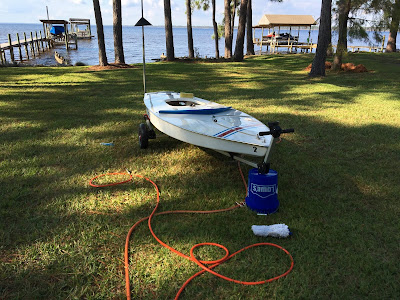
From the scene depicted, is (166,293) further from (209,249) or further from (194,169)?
(194,169)

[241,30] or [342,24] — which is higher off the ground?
[241,30]

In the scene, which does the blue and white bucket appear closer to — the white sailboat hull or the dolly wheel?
the white sailboat hull

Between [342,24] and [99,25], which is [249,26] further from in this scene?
[99,25]

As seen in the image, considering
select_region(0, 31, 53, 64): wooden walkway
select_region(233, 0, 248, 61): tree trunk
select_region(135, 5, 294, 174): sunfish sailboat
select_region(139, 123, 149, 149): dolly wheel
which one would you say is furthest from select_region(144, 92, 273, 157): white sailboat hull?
select_region(0, 31, 53, 64): wooden walkway

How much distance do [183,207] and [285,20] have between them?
1405 inches

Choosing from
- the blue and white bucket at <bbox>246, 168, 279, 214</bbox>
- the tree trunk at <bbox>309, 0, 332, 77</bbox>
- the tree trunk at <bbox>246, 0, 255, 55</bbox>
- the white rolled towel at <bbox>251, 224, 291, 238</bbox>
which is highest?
the tree trunk at <bbox>246, 0, 255, 55</bbox>

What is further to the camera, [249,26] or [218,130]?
[249,26]

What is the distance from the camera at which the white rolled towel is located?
9.45ft

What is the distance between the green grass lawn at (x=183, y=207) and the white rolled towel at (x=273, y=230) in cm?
6

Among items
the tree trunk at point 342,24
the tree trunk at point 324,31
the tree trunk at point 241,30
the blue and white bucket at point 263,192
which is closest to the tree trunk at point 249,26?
the tree trunk at point 241,30

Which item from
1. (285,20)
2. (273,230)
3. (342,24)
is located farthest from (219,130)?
(285,20)

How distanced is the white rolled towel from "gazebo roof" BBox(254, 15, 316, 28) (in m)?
34.4

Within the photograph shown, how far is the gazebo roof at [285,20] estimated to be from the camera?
33656 mm

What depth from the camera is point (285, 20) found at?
34344 millimetres
